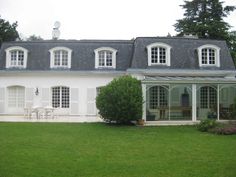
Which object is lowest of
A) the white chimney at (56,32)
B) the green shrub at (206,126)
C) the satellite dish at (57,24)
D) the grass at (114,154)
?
the grass at (114,154)

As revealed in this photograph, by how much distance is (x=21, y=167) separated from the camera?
8570 mm

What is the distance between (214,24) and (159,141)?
28.4 m

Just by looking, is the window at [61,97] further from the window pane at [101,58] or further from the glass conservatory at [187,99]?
the glass conservatory at [187,99]

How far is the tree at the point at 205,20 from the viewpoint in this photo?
39.3 metres

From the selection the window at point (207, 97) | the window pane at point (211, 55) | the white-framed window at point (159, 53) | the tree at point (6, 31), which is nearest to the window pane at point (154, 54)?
the white-framed window at point (159, 53)

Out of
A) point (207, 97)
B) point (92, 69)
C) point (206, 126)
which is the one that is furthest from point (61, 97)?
point (206, 126)

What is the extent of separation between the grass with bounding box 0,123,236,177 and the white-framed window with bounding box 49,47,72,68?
37.7ft

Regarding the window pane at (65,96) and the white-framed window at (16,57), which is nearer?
the window pane at (65,96)

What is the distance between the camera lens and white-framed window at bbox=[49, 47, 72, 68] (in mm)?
26875

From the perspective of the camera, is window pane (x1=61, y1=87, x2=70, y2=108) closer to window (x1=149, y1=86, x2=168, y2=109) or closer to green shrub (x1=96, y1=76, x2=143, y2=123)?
window (x1=149, y1=86, x2=168, y2=109)

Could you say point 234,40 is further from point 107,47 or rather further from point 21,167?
point 21,167

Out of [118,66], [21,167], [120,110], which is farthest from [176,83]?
[21,167]

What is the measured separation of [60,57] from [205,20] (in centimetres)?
1989

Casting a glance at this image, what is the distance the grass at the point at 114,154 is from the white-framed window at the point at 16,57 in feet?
39.1
